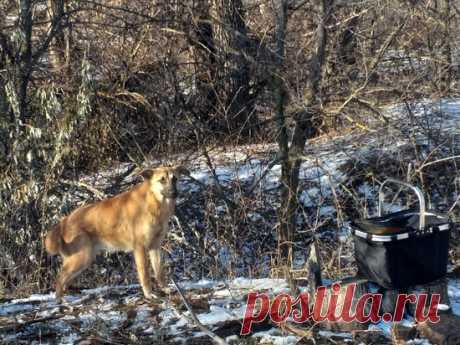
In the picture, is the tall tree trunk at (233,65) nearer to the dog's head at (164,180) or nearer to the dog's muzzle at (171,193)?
the dog's head at (164,180)

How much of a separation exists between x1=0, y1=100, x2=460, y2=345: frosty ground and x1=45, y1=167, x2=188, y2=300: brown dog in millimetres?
377

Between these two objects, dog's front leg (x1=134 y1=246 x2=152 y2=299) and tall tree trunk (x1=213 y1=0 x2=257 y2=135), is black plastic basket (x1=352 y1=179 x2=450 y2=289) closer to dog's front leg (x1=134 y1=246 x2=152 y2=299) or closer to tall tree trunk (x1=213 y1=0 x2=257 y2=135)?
dog's front leg (x1=134 y1=246 x2=152 y2=299)

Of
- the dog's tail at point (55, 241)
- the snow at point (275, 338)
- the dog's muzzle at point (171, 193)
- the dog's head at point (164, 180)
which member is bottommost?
the snow at point (275, 338)

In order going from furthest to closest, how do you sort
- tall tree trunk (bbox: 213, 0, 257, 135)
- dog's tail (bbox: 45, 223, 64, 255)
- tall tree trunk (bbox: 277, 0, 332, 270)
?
tall tree trunk (bbox: 213, 0, 257, 135)
tall tree trunk (bbox: 277, 0, 332, 270)
dog's tail (bbox: 45, 223, 64, 255)

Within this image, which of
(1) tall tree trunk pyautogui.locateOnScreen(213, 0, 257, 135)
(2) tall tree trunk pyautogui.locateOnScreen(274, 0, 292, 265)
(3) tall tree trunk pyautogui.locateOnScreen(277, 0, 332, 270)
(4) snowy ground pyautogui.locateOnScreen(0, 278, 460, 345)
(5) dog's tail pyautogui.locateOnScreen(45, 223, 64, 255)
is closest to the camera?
(4) snowy ground pyautogui.locateOnScreen(0, 278, 460, 345)

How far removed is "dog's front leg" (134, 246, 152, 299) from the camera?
23.0 feet

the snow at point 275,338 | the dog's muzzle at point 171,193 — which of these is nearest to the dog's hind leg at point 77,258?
the dog's muzzle at point 171,193

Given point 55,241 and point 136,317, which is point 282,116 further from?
point 136,317

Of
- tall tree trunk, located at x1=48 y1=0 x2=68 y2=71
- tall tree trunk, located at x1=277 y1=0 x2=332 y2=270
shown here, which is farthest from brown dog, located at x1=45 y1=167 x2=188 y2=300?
tall tree trunk, located at x1=48 y1=0 x2=68 y2=71

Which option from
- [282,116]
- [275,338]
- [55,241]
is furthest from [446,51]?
[275,338]

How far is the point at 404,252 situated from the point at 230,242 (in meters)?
5.33

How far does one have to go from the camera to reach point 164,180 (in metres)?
7.28

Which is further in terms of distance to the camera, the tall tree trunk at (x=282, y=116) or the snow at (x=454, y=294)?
the tall tree trunk at (x=282, y=116)

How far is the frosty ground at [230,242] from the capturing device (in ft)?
19.3
